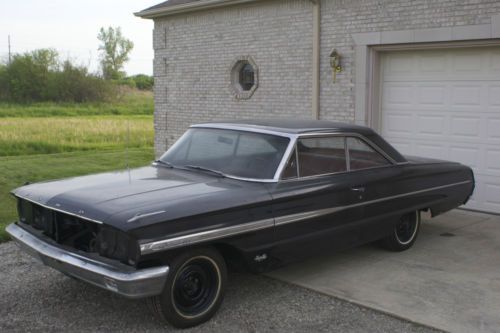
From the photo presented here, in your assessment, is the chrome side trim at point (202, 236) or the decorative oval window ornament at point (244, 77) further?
the decorative oval window ornament at point (244, 77)

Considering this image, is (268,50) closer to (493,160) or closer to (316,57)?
(316,57)

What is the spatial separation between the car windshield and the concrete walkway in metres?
1.12

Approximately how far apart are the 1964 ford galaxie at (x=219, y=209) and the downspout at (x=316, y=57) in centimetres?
381

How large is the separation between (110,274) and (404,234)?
3560 mm

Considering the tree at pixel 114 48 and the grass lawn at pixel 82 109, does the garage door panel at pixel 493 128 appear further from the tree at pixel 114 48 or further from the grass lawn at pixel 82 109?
the tree at pixel 114 48

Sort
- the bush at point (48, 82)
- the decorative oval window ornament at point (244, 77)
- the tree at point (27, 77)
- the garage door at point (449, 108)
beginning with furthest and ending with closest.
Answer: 1. the tree at point (27, 77)
2. the bush at point (48, 82)
3. the decorative oval window ornament at point (244, 77)
4. the garage door at point (449, 108)

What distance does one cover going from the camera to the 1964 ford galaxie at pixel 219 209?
13.3 feet

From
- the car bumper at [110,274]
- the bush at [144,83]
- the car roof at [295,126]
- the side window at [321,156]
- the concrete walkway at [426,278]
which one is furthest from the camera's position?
the bush at [144,83]

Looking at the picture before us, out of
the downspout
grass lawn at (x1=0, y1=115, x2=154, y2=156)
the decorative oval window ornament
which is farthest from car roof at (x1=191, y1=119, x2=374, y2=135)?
grass lawn at (x1=0, y1=115, x2=154, y2=156)

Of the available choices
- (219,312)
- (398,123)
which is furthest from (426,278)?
(398,123)

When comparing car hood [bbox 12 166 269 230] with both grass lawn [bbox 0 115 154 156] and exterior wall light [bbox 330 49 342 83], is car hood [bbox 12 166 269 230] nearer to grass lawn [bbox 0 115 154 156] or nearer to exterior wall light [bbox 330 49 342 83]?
exterior wall light [bbox 330 49 342 83]

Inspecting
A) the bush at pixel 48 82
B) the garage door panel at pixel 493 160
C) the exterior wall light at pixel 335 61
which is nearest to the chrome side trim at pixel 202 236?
the garage door panel at pixel 493 160

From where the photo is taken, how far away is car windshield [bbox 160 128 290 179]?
5.05 meters

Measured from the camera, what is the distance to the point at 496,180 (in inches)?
320
